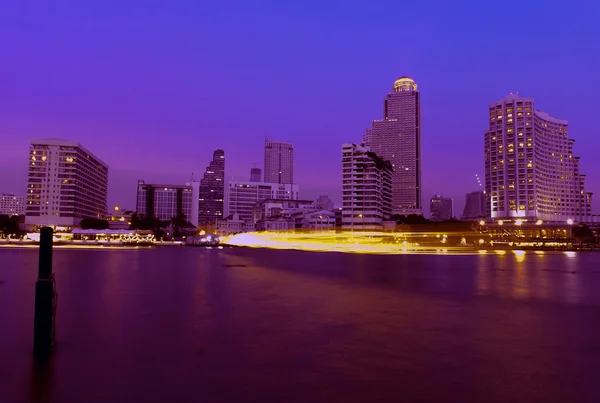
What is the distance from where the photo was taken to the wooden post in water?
7.79 meters

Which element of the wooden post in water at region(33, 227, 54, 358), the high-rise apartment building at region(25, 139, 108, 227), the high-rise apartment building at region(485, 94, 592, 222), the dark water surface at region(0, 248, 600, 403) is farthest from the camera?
the high-rise apartment building at region(485, 94, 592, 222)

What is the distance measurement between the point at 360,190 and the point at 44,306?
13583 centimetres

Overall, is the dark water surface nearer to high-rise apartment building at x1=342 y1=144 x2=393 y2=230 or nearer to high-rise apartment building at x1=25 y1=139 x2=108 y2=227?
high-rise apartment building at x1=342 y1=144 x2=393 y2=230

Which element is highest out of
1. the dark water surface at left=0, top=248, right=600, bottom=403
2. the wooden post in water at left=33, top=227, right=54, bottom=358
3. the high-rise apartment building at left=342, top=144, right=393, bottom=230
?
the high-rise apartment building at left=342, top=144, right=393, bottom=230

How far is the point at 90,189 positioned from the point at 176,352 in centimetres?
18552

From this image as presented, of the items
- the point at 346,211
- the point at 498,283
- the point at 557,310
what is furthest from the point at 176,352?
the point at 346,211

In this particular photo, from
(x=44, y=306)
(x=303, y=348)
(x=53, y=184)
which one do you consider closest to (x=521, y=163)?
(x=53, y=184)

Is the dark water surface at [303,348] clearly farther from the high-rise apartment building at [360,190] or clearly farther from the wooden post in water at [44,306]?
the high-rise apartment building at [360,190]

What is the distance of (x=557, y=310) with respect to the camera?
13.5m

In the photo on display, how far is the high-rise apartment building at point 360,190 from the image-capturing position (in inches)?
5527

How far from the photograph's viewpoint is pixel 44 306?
7832 mm

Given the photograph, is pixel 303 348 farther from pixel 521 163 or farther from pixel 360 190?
pixel 521 163

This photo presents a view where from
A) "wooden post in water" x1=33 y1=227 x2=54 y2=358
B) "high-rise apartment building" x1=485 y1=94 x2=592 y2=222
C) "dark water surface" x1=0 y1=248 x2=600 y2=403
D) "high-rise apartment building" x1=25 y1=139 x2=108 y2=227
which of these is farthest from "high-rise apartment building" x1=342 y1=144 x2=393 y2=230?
"wooden post in water" x1=33 y1=227 x2=54 y2=358

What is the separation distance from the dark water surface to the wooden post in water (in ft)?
0.98
